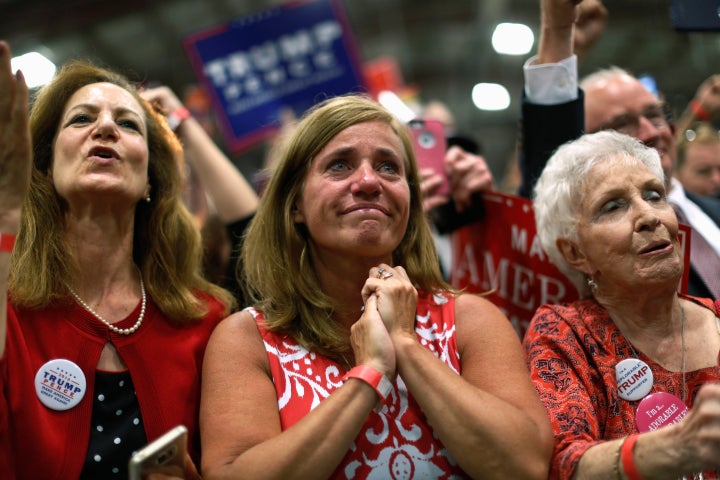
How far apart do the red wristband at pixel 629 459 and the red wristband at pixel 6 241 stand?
1479 millimetres

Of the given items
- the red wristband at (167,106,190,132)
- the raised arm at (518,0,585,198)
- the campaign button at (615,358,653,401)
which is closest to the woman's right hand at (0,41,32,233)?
the red wristband at (167,106,190,132)

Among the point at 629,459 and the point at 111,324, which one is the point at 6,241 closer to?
the point at 111,324

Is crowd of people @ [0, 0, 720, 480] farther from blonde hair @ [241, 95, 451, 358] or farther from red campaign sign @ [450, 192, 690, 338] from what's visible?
red campaign sign @ [450, 192, 690, 338]

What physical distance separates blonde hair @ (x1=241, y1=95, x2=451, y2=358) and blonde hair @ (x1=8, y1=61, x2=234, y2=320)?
25 centimetres

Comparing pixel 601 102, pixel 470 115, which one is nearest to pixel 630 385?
Result: pixel 601 102

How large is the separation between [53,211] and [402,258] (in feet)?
3.56

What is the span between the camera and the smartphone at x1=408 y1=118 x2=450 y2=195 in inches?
125

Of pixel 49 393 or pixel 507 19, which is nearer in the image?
pixel 49 393

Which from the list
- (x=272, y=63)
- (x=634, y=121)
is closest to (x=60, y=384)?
(x=634, y=121)

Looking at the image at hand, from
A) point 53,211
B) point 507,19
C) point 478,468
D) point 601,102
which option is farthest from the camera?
point 507,19

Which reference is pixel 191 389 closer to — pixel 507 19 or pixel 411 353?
pixel 411 353

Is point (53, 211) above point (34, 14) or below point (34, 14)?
below

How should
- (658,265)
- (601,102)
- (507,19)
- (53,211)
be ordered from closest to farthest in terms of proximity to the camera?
(658,265) → (53,211) → (601,102) → (507,19)

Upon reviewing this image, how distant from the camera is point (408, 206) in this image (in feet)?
A: 7.82
